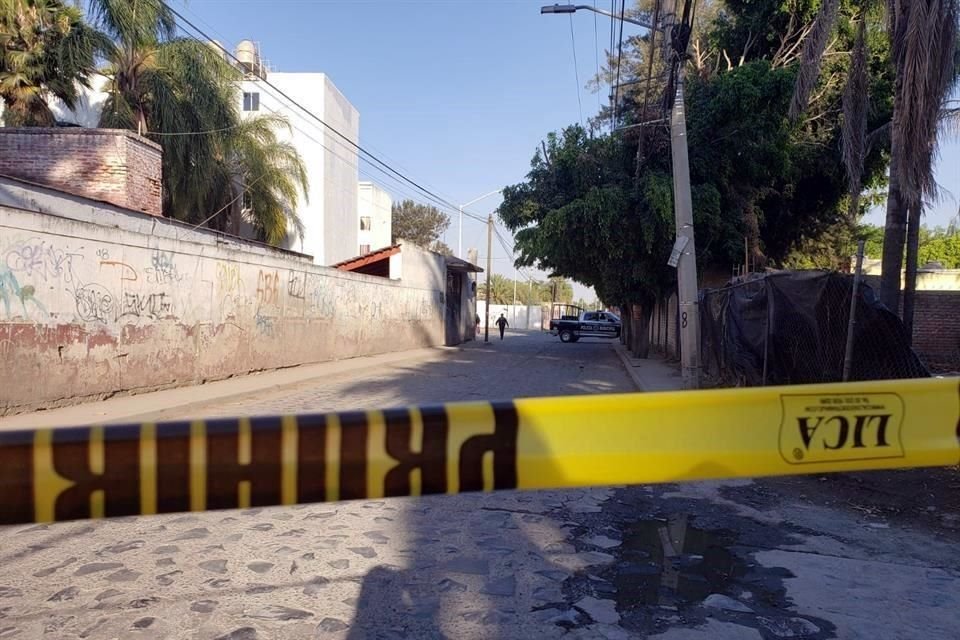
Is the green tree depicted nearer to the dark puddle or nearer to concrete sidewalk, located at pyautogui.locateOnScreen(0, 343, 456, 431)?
concrete sidewalk, located at pyautogui.locateOnScreen(0, 343, 456, 431)

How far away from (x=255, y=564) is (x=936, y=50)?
968 centimetres

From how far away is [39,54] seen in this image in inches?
771

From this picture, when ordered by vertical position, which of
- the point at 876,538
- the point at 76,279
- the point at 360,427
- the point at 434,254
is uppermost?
the point at 434,254

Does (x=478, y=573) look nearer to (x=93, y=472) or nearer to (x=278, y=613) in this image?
(x=278, y=613)

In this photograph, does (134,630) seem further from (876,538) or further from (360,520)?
(876,538)

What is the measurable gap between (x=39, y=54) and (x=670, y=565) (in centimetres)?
2177

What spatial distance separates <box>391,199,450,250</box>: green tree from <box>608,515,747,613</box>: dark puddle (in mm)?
65783

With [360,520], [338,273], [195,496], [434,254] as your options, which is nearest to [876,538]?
[360,520]

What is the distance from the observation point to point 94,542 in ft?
17.2

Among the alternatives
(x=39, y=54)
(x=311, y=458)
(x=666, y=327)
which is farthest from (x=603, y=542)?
(x=39, y=54)

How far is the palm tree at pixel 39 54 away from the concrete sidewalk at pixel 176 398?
10869 millimetres

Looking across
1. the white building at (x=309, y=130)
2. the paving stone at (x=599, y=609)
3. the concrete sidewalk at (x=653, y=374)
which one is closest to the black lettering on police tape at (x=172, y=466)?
the paving stone at (x=599, y=609)

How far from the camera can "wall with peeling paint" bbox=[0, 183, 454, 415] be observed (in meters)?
9.70

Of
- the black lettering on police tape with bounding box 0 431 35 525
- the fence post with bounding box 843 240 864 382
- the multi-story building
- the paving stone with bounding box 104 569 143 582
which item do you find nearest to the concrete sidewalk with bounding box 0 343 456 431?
the paving stone with bounding box 104 569 143 582
